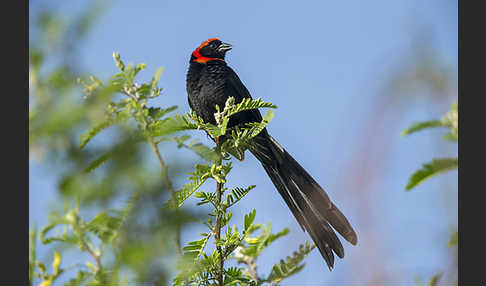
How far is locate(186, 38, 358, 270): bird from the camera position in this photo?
3.09 m

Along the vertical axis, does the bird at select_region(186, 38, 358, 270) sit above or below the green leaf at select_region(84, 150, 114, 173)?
above

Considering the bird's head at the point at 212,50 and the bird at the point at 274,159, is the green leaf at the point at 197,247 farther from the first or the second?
the bird's head at the point at 212,50

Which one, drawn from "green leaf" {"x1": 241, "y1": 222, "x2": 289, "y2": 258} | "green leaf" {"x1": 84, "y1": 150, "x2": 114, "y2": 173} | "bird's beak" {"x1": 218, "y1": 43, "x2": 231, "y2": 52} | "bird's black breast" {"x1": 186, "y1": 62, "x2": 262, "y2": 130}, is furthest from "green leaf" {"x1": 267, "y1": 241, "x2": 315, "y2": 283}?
"bird's beak" {"x1": 218, "y1": 43, "x2": 231, "y2": 52}

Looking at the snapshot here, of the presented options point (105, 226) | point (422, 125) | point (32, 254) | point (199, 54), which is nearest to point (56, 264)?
point (32, 254)

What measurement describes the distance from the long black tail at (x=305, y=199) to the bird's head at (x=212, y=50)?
4.28ft

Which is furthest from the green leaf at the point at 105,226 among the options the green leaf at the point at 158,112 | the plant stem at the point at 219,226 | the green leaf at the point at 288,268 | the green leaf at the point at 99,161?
the green leaf at the point at 288,268

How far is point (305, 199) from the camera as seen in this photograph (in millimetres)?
3570

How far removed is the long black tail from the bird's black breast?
1.21 feet

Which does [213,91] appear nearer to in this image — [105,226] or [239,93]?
[239,93]

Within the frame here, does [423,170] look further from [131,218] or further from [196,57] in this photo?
[196,57]

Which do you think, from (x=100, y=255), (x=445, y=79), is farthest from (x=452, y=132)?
(x=100, y=255)

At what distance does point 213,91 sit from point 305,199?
1.32m

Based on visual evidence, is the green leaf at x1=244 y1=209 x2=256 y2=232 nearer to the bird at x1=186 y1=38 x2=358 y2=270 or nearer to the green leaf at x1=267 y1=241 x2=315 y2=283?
the green leaf at x1=267 y1=241 x2=315 y2=283

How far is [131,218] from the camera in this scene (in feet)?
3.29
